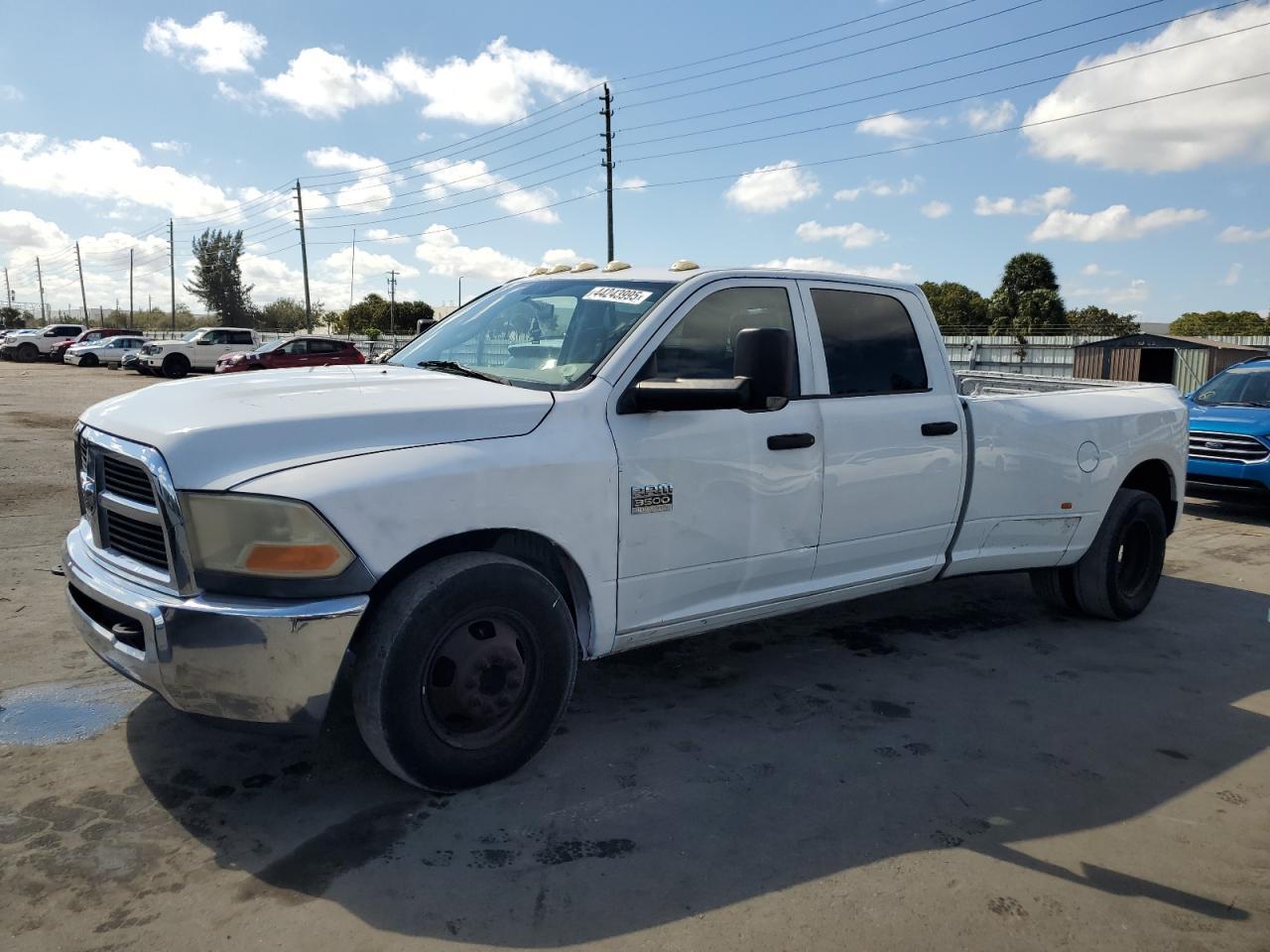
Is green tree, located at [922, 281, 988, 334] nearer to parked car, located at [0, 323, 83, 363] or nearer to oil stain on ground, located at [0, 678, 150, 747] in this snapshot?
parked car, located at [0, 323, 83, 363]

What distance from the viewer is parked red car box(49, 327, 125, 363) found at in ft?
136

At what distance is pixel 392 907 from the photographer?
258cm

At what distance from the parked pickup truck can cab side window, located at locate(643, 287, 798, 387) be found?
1 centimetres

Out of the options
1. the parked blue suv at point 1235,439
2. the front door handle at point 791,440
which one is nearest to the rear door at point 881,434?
the front door handle at point 791,440

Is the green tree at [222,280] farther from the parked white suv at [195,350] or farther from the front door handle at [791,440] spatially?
the front door handle at [791,440]

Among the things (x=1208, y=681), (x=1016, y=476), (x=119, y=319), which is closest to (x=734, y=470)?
(x=1016, y=476)

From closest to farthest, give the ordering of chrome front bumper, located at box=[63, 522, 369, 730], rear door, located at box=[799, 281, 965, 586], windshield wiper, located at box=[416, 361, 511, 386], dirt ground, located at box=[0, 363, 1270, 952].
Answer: dirt ground, located at box=[0, 363, 1270, 952], chrome front bumper, located at box=[63, 522, 369, 730], windshield wiper, located at box=[416, 361, 511, 386], rear door, located at box=[799, 281, 965, 586]

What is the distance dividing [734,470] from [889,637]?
1.94m

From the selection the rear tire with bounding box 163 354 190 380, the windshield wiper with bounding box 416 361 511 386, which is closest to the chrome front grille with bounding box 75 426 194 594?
the windshield wiper with bounding box 416 361 511 386

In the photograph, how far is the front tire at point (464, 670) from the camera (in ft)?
9.52

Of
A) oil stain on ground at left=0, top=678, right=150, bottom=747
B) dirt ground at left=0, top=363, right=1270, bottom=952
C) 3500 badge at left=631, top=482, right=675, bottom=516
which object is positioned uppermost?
3500 badge at left=631, top=482, right=675, bottom=516

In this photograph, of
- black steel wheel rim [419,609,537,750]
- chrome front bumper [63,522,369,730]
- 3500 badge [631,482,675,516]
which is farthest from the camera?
3500 badge [631,482,675,516]

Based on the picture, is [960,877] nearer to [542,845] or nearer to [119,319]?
[542,845]

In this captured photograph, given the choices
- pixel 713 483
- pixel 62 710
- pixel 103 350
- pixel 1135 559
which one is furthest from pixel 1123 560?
pixel 103 350
